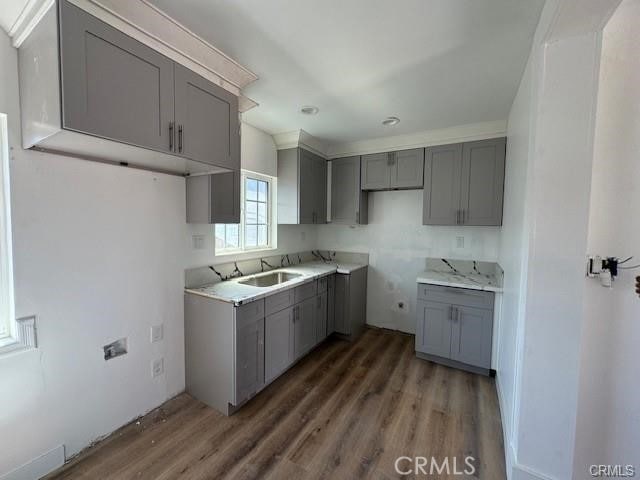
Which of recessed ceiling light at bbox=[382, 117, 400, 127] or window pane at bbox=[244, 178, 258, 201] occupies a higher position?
recessed ceiling light at bbox=[382, 117, 400, 127]

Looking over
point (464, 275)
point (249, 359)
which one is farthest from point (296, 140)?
point (464, 275)

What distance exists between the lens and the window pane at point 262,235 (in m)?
3.09

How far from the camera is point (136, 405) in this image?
1894 millimetres

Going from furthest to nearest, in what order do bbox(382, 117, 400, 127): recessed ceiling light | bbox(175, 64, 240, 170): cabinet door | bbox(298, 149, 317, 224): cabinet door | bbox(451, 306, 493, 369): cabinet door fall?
bbox(298, 149, 317, 224): cabinet door < bbox(382, 117, 400, 127): recessed ceiling light < bbox(451, 306, 493, 369): cabinet door < bbox(175, 64, 240, 170): cabinet door

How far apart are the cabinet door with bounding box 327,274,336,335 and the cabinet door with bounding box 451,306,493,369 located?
4.21 feet

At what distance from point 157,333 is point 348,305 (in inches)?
76.4

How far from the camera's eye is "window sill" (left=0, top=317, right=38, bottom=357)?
133 cm

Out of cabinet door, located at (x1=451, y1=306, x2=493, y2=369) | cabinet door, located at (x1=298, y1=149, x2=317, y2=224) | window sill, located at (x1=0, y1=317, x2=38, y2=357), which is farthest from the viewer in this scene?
cabinet door, located at (x1=298, y1=149, x2=317, y2=224)

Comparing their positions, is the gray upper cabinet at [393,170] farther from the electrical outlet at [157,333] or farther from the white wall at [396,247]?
the electrical outlet at [157,333]

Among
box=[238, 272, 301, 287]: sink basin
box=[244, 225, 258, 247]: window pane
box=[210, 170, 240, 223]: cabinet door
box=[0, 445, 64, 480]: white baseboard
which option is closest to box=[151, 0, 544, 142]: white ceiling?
box=[210, 170, 240, 223]: cabinet door

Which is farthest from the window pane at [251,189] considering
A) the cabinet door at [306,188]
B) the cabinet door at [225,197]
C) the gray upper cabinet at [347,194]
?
the gray upper cabinet at [347,194]

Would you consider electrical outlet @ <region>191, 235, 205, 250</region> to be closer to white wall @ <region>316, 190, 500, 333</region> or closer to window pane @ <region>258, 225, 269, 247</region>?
window pane @ <region>258, 225, 269, 247</region>

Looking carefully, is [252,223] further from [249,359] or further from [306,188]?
[249,359]

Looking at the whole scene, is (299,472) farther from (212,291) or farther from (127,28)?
(127,28)
